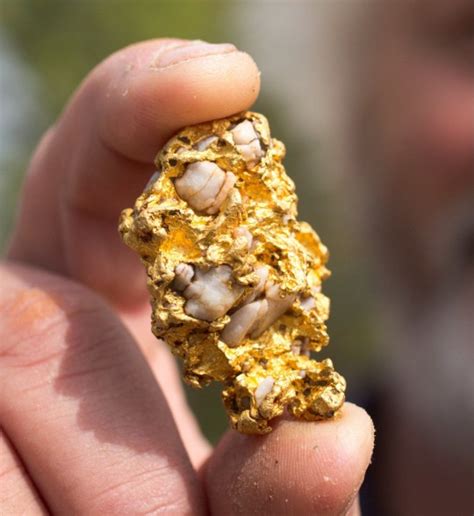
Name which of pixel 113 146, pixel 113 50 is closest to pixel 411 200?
pixel 113 146

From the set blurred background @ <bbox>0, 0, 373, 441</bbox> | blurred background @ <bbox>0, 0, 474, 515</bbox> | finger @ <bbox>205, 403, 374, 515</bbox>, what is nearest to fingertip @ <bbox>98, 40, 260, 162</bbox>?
finger @ <bbox>205, 403, 374, 515</bbox>

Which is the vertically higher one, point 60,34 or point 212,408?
point 60,34

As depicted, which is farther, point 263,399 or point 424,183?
point 424,183

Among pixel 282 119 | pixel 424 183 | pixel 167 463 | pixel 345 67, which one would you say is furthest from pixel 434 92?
pixel 282 119

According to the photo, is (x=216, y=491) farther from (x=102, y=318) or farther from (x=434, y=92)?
(x=434, y=92)

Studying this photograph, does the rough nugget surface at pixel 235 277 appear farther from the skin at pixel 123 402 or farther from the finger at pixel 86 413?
the finger at pixel 86 413

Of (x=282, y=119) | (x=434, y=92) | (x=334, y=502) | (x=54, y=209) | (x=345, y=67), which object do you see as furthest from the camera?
(x=282, y=119)

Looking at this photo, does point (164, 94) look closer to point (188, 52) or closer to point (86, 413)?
point (188, 52)

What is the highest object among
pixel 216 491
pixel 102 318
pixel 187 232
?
pixel 187 232
